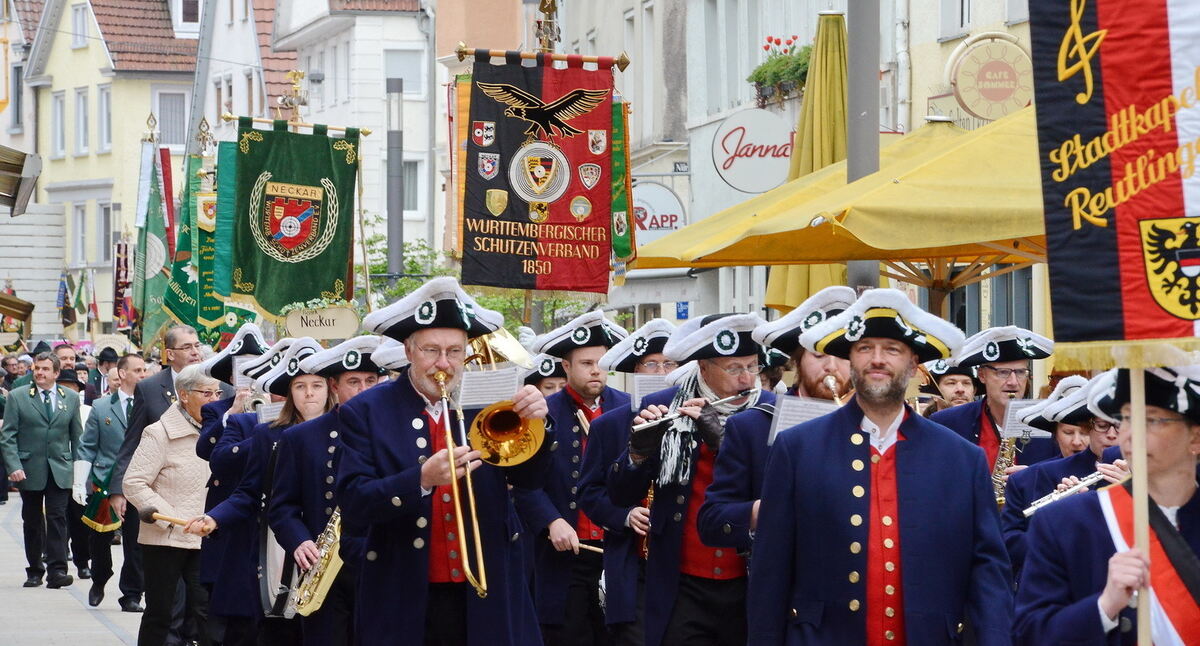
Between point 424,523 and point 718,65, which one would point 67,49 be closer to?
point 718,65

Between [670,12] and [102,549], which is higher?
[670,12]

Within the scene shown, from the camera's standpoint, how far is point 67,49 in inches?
2968

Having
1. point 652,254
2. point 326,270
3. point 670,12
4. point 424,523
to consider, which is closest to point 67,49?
point 670,12

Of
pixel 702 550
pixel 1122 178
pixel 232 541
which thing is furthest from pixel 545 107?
pixel 1122 178

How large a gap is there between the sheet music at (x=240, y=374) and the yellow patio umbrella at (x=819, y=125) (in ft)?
10.3

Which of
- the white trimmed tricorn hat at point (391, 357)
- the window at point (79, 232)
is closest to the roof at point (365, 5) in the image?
the window at point (79, 232)

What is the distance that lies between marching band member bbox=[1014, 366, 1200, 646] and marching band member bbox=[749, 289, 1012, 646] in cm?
58

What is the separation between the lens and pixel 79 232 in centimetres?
7538

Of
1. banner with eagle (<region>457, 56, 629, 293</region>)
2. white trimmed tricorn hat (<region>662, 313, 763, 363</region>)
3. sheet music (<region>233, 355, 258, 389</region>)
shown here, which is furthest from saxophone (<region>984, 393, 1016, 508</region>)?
banner with eagle (<region>457, 56, 629, 293</region>)

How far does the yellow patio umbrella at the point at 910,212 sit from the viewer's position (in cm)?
1038

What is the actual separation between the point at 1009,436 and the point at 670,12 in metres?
25.2

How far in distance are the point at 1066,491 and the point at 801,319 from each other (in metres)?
1.18

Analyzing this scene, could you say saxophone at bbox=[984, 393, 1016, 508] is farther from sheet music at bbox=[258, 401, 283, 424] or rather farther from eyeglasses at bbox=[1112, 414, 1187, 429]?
eyeglasses at bbox=[1112, 414, 1187, 429]

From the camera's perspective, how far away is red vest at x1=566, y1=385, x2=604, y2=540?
11.9 m
